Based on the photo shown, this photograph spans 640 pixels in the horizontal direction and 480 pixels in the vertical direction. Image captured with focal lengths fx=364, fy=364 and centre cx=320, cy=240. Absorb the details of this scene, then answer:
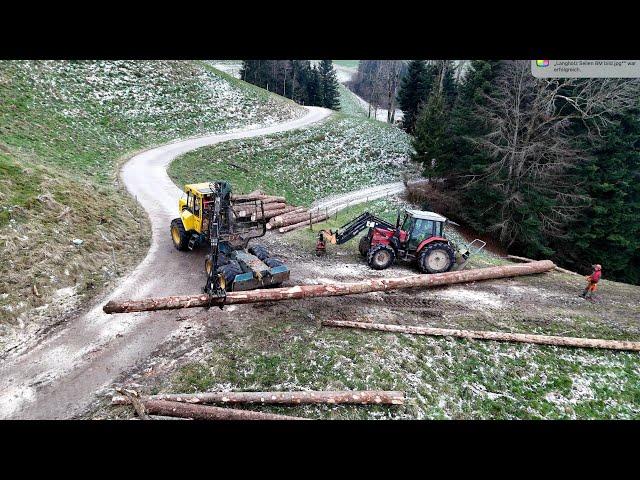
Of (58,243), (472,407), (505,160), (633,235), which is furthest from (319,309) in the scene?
(633,235)

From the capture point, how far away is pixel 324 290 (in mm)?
11320

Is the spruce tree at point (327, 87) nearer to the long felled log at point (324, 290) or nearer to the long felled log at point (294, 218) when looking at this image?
the long felled log at point (294, 218)

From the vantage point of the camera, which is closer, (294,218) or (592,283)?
(592,283)

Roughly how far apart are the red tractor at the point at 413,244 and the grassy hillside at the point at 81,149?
938 centimetres

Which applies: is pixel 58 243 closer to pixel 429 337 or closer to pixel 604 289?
pixel 429 337

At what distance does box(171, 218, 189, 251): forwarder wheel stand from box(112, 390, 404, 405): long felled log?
7.75 m

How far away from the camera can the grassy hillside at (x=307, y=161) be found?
2803 centimetres

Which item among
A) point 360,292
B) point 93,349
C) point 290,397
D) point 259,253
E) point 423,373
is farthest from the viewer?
point 259,253

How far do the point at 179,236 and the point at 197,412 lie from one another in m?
8.75

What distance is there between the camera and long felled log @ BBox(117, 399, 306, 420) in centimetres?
736

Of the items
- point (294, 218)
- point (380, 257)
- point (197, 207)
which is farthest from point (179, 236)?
point (380, 257)

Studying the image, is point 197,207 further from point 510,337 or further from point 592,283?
point 592,283

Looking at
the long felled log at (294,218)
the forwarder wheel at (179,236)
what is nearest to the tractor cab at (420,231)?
the long felled log at (294,218)

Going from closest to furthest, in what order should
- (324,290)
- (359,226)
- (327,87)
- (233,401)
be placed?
(233,401)
(324,290)
(359,226)
(327,87)
